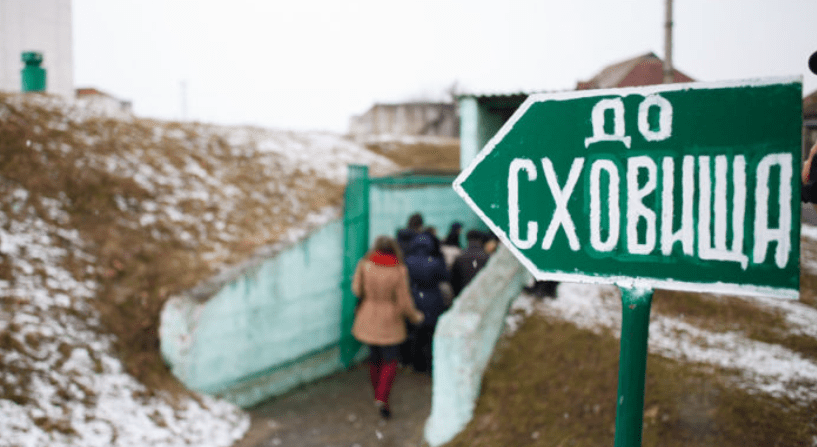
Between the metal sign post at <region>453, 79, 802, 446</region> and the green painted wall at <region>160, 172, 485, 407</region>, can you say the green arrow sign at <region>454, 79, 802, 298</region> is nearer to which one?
the metal sign post at <region>453, 79, 802, 446</region>

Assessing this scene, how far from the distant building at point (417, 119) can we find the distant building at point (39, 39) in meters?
15.3

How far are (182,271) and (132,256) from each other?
2.09 feet

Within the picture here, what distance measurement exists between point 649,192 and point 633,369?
443 mm

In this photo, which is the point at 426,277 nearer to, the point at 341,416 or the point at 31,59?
the point at 341,416

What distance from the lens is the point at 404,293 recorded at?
209 inches

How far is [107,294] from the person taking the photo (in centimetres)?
552

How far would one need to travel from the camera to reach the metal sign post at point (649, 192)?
1.13 m

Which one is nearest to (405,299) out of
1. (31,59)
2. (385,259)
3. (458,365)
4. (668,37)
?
(385,259)

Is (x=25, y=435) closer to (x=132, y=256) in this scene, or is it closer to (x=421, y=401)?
(x=132, y=256)

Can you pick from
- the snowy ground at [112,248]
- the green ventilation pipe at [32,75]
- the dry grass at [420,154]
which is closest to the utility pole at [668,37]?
the dry grass at [420,154]

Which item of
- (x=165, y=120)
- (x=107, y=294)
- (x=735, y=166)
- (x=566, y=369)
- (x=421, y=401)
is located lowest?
(x=421, y=401)

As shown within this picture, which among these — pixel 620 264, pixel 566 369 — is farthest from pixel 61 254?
pixel 620 264

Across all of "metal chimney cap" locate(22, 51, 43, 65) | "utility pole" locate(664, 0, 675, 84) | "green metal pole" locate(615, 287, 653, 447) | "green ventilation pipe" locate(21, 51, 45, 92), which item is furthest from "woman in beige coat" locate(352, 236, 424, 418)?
"metal chimney cap" locate(22, 51, 43, 65)

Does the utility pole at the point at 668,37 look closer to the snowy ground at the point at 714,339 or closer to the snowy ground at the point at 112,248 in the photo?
the snowy ground at the point at 714,339
